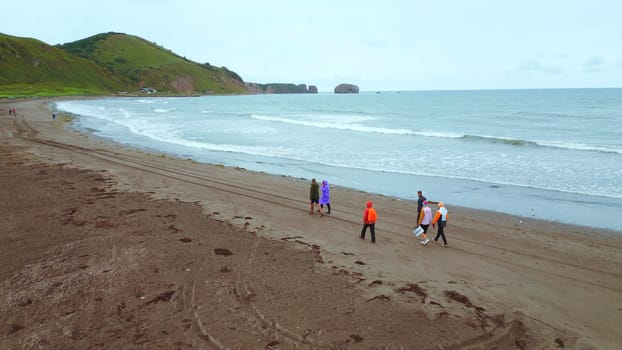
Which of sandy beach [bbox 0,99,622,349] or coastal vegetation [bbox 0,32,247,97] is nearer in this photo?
sandy beach [bbox 0,99,622,349]

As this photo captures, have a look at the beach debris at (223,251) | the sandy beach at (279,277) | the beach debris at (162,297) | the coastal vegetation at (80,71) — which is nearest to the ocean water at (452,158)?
the sandy beach at (279,277)

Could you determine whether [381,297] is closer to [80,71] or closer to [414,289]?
[414,289]

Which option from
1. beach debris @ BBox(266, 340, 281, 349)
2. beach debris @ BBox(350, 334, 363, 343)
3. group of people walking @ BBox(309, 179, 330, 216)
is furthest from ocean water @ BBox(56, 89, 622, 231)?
beach debris @ BBox(266, 340, 281, 349)

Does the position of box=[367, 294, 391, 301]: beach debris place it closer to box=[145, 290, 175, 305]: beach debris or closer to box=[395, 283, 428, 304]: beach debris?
Answer: box=[395, 283, 428, 304]: beach debris

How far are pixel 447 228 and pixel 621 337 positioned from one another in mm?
6479

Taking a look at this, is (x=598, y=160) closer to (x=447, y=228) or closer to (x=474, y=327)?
(x=447, y=228)

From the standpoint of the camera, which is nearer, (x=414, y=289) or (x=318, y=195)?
(x=414, y=289)

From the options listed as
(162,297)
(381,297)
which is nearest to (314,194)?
(381,297)

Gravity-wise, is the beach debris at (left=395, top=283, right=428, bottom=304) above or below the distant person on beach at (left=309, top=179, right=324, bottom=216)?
below

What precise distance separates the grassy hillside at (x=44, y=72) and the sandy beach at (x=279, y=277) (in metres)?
107

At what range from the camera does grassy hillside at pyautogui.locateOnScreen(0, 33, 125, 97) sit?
11125cm

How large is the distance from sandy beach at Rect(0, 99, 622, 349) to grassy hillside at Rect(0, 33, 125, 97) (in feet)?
351

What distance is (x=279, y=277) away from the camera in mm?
9016

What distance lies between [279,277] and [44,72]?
149477 mm
